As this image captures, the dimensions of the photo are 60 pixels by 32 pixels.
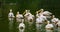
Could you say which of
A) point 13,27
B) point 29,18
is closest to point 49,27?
point 13,27

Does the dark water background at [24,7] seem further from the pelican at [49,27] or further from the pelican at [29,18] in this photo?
the pelican at [49,27]

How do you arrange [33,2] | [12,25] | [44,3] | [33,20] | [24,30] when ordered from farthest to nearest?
1. [33,2]
2. [44,3]
3. [33,20]
4. [12,25]
5. [24,30]

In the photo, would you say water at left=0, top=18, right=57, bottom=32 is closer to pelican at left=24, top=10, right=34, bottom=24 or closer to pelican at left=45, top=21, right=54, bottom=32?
pelican at left=45, top=21, right=54, bottom=32

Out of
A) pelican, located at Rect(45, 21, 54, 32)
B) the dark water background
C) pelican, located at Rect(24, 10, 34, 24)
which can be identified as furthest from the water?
pelican, located at Rect(24, 10, 34, 24)

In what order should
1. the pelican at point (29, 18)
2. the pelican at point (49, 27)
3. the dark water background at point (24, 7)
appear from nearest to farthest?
the pelican at point (49, 27) < the pelican at point (29, 18) < the dark water background at point (24, 7)

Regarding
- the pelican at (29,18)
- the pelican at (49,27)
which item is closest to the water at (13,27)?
the pelican at (49,27)

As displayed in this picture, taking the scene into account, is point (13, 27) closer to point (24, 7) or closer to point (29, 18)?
point (29, 18)

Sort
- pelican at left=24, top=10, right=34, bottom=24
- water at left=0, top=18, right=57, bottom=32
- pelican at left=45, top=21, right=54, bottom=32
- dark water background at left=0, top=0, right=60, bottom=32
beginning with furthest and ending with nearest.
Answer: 1. dark water background at left=0, top=0, right=60, bottom=32
2. pelican at left=24, top=10, right=34, bottom=24
3. pelican at left=45, top=21, right=54, bottom=32
4. water at left=0, top=18, right=57, bottom=32

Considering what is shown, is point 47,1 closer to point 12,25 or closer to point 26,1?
point 26,1

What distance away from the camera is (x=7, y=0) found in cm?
3747

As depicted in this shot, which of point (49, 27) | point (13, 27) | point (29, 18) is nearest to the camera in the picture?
point (49, 27)

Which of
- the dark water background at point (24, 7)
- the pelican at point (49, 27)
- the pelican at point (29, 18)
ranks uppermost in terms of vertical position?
the dark water background at point (24, 7)

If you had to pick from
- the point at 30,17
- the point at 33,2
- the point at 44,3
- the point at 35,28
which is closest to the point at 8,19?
the point at 30,17

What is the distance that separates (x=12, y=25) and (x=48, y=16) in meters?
3.81
